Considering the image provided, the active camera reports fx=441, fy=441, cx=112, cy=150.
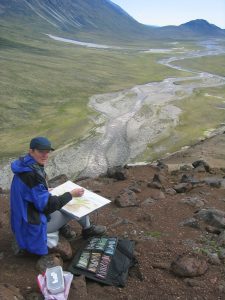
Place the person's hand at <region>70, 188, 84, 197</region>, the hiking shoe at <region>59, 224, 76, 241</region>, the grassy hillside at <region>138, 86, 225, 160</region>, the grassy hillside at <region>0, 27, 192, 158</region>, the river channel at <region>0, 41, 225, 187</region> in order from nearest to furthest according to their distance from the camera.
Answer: the person's hand at <region>70, 188, 84, 197</region>, the hiking shoe at <region>59, 224, 76, 241</region>, the river channel at <region>0, 41, 225, 187</region>, the grassy hillside at <region>138, 86, 225, 160</region>, the grassy hillside at <region>0, 27, 192, 158</region>

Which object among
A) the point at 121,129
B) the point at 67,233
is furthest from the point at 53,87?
the point at 67,233

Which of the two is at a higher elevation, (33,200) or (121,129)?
(33,200)

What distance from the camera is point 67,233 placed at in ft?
41.6

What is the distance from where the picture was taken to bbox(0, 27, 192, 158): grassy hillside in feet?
184

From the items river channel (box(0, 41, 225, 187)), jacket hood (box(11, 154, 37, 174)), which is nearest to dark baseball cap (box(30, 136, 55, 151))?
jacket hood (box(11, 154, 37, 174))

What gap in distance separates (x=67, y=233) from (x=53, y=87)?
7722cm

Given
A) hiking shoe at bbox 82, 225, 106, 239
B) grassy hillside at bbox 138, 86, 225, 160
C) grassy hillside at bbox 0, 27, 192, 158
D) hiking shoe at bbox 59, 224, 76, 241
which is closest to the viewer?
hiking shoe at bbox 82, 225, 106, 239

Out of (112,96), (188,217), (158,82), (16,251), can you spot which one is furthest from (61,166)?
(158,82)

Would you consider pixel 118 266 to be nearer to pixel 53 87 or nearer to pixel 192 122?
pixel 192 122

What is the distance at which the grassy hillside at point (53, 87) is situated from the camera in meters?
56.0

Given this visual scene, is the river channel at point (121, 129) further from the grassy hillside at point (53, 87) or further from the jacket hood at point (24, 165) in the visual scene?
the jacket hood at point (24, 165)

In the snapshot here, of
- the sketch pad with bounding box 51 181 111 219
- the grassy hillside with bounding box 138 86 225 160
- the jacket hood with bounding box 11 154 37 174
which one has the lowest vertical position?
the grassy hillside with bounding box 138 86 225 160

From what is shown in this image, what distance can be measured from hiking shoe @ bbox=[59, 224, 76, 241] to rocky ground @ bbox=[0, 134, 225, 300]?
0.58 ft

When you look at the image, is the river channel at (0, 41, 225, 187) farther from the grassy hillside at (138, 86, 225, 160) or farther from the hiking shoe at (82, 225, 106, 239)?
the hiking shoe at (82, 225, 106, 239)
